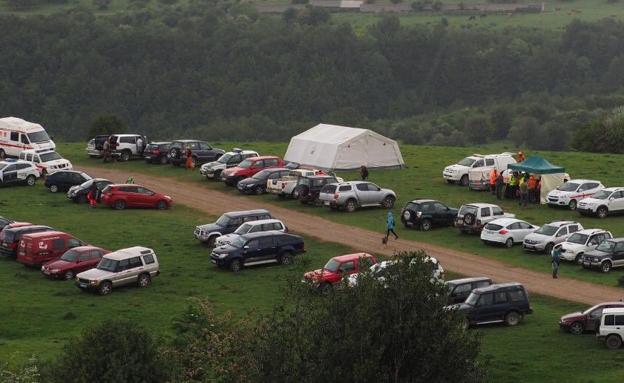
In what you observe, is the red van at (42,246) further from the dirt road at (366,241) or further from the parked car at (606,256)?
the parked car at (606,256)

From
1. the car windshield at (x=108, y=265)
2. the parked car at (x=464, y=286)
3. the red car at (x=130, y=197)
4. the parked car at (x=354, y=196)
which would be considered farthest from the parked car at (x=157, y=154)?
the parked car at (x=464, y=286)

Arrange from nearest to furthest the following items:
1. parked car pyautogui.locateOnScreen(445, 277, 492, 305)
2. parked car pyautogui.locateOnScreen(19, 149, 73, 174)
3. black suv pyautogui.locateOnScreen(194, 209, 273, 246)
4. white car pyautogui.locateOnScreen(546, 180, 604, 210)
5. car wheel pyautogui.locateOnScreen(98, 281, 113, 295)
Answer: parked car pyautogui.locateOnScreen(445, 277, 492, 305), car wheel pyautogui.locateOnScreen(98, 281, 113, 295), black suv pyautogui.locateOnScreen(194, 209, 273, 246), white car pyautogui.locateOnScreen(546, 180, 604, 210), parked car pyautogui.locateOnScreen(19, 149, 73, 174)

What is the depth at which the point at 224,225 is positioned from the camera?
58562 mm

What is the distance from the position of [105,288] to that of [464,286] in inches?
557

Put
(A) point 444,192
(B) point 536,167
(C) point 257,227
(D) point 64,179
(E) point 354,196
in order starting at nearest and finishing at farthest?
(C) point 257,227 < (E) point 354,196 < (B) point 536,167 < (D) point 64,179 < (A) point 444,192

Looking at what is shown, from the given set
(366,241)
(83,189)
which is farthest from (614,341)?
(83,189)

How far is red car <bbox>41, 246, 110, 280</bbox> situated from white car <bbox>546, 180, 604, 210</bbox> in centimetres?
2352

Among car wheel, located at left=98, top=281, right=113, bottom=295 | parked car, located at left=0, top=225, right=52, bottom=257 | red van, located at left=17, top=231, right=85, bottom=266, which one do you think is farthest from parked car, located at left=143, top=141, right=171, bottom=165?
car wheel, located at left=98, top=281, right=113, bottom=295

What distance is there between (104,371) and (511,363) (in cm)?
1355

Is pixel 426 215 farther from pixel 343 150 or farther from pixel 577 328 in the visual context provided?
pixel 577 328

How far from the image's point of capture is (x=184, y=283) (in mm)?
52562

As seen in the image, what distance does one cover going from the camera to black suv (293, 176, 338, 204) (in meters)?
66.4

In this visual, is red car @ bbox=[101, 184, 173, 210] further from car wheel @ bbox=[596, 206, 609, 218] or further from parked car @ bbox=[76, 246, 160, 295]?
car wheel @ bbox=[596, 206, 609, 218]

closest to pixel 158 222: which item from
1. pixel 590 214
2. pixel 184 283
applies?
pixel 184 283
